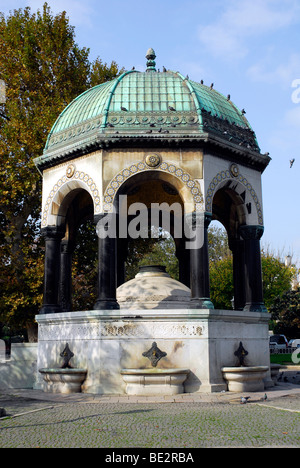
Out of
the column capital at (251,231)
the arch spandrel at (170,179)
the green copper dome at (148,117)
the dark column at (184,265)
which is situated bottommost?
the dark column at (184,265)

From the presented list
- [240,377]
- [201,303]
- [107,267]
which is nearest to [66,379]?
[107,267]

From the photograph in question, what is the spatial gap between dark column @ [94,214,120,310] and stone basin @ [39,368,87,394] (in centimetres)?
175

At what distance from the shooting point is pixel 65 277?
17562 millimetres

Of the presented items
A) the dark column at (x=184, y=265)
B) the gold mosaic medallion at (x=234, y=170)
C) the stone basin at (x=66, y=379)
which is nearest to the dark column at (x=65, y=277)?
the stone basin at (x=66, y=379)

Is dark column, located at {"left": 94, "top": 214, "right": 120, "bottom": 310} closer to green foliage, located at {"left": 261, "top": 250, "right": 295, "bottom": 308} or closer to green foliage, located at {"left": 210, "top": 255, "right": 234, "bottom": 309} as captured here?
green foliage, located at {"left": 210, "top": 255, "right": 234, "bottom": 309}

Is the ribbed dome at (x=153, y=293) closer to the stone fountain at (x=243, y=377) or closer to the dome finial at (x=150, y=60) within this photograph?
Answer: the stone fountain at (x=243, y=377)

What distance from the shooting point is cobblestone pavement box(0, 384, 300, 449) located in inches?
287

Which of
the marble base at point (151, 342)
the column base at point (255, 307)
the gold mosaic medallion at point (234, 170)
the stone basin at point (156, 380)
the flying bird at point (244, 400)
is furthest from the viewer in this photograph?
the column base at point (255, 307)

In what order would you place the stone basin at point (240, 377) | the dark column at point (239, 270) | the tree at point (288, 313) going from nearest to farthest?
the stone basin at point (240, 377)
the dark column at point (239, 270)
the tree at point (288, 313)

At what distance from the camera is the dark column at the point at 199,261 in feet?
44.9

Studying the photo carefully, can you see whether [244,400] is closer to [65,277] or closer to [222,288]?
[65,277]

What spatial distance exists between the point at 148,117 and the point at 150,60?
4.49 meters

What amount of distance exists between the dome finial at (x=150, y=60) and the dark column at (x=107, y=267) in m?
6.67

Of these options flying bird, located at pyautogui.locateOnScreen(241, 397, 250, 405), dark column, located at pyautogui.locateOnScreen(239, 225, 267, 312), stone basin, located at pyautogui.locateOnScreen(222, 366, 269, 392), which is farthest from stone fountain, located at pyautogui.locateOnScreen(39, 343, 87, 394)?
dark column, located at pyautogui.locateOnScreen(239, 225, 267, 312)
